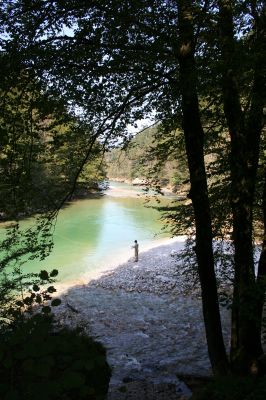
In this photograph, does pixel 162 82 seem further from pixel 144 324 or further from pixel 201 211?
pixel 144 324

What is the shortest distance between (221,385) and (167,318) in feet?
28.4

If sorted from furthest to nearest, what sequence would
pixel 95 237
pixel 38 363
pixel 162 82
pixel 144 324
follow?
1. pixel 95 237
2. pixel 144 324
3. pixel 162 82
4. pixel 38 363

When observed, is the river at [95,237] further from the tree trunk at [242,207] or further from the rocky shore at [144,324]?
the tree trunk at [242,207]

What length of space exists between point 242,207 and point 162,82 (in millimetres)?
1879

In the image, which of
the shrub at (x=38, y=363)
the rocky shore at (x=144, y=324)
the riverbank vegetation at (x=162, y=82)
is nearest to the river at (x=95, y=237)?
the rocky shore at (x=144, y=324)

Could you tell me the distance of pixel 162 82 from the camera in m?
4.55

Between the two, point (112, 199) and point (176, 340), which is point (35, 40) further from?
point (112, 199)

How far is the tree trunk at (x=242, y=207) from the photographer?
4.38 m

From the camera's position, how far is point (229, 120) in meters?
4.76

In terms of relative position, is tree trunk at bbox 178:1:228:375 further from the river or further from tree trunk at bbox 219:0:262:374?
the river

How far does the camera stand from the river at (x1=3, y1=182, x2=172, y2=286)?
19906mm

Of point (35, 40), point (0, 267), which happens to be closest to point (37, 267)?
point (0, 267)

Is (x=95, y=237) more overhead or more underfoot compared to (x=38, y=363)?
more underfoot

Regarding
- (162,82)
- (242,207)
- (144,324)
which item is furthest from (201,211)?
(144,324)
